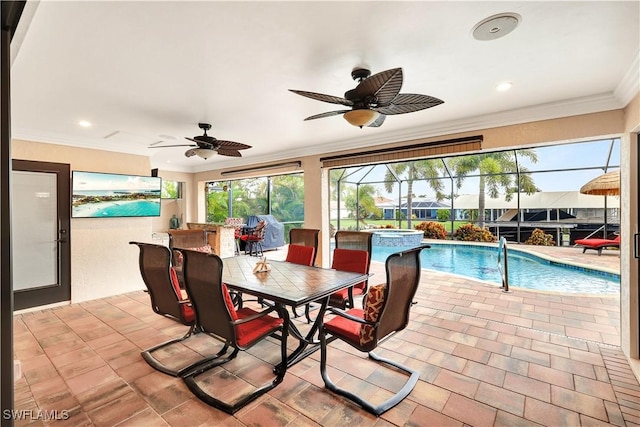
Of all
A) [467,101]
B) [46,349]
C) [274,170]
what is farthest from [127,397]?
[274,170]

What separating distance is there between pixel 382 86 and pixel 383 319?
158 centimetres

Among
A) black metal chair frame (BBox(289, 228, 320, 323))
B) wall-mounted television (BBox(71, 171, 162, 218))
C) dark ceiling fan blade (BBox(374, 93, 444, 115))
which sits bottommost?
black metal chair frame (BBox(289, 228, 320, 323))

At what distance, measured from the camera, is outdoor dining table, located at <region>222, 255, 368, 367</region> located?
91.5 inches

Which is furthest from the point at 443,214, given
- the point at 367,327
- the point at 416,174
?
the point at 367,327

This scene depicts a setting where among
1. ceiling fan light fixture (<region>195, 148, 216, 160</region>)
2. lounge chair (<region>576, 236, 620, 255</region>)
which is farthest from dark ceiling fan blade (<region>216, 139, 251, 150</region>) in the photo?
lounge chair (<region>576, 236, 620, 255</region>)

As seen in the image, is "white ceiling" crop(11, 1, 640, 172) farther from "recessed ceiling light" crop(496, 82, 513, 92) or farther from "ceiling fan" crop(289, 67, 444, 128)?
"ceiling fan" crop(289, 67, 444, 128)

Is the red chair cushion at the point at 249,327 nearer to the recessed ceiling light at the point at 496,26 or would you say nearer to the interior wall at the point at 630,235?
the recessed ceiling light at the point at 496,26

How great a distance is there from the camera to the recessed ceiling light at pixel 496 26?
1787 millimetres

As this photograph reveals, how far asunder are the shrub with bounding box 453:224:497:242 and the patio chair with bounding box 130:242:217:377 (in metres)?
10.0

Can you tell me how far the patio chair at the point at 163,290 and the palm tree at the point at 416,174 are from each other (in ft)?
31.5

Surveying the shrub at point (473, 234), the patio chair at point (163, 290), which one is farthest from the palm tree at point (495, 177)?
the patio chair at point (163, 290)

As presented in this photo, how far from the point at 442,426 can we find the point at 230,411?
1.38m

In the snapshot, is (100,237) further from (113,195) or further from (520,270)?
(520,270)

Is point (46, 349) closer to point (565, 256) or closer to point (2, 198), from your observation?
point (2, 198)
